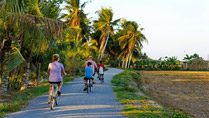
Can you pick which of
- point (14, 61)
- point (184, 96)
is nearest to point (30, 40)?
point (14, 61)

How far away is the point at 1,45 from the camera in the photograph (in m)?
9.80

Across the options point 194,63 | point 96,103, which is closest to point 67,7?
point 96,103

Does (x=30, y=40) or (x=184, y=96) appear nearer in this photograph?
(x=30, y=40)

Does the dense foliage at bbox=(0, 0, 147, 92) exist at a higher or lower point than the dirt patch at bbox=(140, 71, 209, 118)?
higher

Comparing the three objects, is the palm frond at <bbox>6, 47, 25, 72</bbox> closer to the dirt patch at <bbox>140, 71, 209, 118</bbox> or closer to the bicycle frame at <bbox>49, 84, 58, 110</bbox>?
the bicycle frame at <bbox>49, 84, 58, 110</bbox>

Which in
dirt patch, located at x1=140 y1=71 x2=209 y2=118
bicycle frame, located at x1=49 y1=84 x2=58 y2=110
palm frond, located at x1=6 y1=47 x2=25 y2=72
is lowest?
dirt patch, located at x1=140 y1=71 x2=209 y2=118

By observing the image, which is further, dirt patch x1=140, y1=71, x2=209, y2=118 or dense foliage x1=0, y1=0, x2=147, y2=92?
dirt patch x1=140, y1=71, x2=209, y2=118

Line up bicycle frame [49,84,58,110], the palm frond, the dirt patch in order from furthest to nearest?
the dirt patch, the palm frond, bicycle frame [49,84,58,110]

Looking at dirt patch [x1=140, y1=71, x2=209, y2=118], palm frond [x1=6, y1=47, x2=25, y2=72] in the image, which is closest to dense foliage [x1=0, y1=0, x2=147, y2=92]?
palm frond [x1=6, y1=47, x2=25, y2=72]

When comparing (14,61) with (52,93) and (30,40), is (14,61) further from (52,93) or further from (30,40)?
(52,93)

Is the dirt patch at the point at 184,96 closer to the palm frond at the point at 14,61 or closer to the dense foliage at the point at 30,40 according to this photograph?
the dense foliage at the point at 30,40

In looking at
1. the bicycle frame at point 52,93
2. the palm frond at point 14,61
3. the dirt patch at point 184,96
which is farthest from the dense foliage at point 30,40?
the dirt patch at point 184,96

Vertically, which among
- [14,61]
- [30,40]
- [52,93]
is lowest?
[52,93]

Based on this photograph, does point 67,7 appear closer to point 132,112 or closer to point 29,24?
point 29,24
